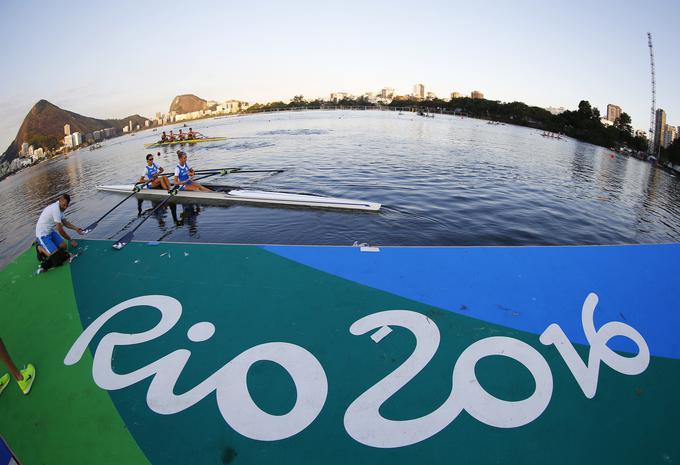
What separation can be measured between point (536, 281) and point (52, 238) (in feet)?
26.8

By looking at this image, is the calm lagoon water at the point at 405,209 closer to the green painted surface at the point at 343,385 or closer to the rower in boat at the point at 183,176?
the rower in boat at the point at 183,176

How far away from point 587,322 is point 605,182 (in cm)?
2693

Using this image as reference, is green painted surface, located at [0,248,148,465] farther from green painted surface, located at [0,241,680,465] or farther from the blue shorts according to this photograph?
the blue shorts

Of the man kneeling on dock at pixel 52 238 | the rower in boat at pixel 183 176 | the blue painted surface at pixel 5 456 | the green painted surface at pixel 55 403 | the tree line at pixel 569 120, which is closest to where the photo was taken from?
the blue painted surface at pixel 5 456

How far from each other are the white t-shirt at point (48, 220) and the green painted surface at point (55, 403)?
5.46ft

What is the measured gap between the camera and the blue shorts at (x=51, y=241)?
229 inches

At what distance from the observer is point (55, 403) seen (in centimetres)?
334

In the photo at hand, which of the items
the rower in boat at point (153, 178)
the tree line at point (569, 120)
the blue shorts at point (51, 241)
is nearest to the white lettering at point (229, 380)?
the blue shorts at point (51, 241)

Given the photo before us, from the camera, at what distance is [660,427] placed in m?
2.79

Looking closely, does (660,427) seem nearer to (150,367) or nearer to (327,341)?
(327,341)

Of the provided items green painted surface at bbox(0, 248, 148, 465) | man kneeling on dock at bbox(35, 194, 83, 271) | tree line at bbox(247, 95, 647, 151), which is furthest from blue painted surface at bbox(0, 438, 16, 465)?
tree line at bbox(247, 95, 647, 151)

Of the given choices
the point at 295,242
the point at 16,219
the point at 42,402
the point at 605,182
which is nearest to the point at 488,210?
the point at 295,242

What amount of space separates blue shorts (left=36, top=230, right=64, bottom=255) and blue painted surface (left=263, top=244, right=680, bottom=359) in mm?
4592

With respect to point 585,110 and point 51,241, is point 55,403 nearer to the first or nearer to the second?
point 51,241
